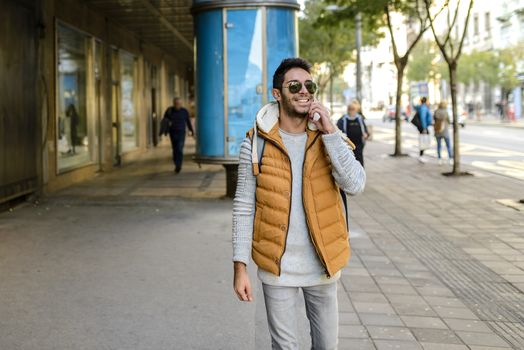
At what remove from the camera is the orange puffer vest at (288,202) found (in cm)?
294

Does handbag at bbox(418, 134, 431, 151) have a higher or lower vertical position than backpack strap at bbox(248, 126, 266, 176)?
lower

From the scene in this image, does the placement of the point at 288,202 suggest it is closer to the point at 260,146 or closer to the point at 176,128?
the point at 260,146

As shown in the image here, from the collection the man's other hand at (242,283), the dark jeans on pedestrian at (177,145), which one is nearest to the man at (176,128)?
the dark jeans on pedestrian at (177,145)

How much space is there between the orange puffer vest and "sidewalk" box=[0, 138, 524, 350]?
61.6 inches

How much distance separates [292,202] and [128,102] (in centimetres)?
1883

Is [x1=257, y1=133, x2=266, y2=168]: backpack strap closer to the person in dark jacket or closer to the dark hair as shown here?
the dark hair

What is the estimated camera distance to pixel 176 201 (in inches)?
446

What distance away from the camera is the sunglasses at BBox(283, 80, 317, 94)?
291 centimetres

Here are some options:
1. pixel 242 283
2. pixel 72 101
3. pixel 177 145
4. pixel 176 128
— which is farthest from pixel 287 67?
pixel 176 128

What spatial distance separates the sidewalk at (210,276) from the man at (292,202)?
145 centimetres

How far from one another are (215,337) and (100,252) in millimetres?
3141

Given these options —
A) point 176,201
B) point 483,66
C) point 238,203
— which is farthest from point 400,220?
point 483,66

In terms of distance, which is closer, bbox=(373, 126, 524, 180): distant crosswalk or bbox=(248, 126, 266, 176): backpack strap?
bbox=(248, 126, 266, 176): backpack strap

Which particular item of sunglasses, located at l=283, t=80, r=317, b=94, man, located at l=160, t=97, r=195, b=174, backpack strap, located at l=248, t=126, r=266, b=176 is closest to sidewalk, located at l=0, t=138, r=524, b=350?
backpack strap, located at l=248, t=126, r=266, b=176
